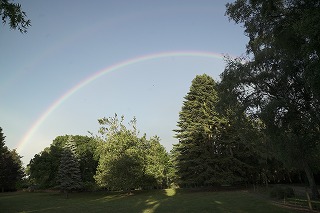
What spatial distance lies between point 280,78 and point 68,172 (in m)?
39.7

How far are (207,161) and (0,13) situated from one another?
1448 inches

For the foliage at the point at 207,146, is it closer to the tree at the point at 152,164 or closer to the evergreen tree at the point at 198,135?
the evergreen tree at the point at 198,135

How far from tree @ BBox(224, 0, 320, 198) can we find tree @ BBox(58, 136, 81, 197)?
35919 mm

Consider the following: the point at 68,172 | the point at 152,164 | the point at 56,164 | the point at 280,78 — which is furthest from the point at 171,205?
the point at 56,164

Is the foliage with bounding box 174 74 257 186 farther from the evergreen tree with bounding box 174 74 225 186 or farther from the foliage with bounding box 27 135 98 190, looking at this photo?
the foliage with bounding box 27 135 98 190

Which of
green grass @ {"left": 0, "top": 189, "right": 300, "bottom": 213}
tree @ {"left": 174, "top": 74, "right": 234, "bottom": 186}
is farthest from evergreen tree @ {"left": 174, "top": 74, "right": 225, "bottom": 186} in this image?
green grass @ {"left": 0, "top": 189, "right": 300, "bottom": 213}

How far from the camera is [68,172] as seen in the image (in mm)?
45750

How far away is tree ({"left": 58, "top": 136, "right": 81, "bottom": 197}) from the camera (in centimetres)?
4503

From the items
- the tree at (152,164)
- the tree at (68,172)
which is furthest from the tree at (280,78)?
the tree at (68,172)

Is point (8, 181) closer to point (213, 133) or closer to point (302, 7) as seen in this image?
point (213, 133)

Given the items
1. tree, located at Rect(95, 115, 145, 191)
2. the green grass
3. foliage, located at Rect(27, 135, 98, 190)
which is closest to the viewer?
the green grass

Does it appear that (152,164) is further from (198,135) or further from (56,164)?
(56,164)

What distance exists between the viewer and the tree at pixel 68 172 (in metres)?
45.0

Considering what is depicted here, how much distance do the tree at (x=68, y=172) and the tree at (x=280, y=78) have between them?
35919 millimetres
